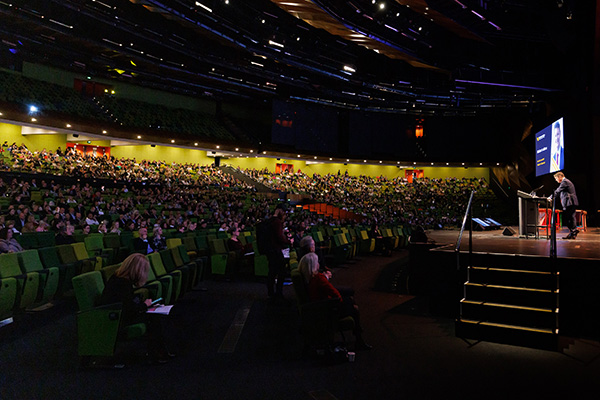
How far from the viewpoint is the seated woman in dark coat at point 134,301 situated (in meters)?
3.92

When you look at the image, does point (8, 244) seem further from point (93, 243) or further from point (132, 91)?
point (132, 91)

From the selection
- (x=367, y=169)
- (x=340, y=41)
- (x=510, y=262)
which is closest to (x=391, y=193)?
(x=367, y=169)

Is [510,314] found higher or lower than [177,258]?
lower

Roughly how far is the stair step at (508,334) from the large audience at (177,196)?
6.16m

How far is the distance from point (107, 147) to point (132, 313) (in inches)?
1088

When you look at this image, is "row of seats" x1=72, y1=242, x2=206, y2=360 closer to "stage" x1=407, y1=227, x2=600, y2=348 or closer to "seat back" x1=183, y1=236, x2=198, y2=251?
"stage" x1=407, y1=227, x2=600, y2=348

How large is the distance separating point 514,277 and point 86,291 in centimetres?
440

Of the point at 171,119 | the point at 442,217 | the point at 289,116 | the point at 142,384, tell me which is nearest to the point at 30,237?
the point at 142,384

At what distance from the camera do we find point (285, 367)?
389cm

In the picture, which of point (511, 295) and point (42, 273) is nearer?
point (511, 295)

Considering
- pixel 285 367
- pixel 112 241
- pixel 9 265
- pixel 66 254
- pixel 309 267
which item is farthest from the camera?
pixel 112 241

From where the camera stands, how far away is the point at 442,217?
23812 mm

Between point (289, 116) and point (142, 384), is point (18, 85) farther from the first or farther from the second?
point (142, 384)

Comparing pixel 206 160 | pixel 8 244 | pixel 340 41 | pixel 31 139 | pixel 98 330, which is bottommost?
pixel 98 330
